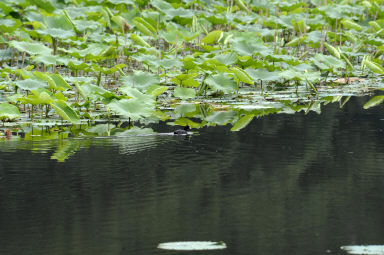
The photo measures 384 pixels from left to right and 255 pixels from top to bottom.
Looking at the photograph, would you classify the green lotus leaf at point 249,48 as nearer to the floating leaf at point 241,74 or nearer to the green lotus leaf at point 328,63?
the green lotus leaf at point 328,63

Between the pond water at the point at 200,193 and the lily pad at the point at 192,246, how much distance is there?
4 centimetres

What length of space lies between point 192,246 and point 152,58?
4.30 metres

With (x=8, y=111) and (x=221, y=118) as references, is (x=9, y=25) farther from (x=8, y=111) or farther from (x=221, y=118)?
(x=221, y=118)

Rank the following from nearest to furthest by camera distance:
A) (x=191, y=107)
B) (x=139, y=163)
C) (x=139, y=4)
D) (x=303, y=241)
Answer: (x=303, y=241) → (x=139, y=163) → (x=191, y=107) → (x=139, y=4)

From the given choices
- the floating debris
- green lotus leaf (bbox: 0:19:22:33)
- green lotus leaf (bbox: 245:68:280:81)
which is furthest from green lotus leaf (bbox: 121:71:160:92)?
the floating debris

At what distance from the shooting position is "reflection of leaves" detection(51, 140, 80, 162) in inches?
154

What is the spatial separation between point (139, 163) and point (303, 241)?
4.77 ft

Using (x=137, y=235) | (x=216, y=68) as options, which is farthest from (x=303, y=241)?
(x=216, y=68)

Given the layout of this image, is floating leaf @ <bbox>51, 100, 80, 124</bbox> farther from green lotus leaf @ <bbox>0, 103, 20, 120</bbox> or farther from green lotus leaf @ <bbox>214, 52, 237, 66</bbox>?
green lotus leaf @ <bbox>214, 52, 237, 66</bbox>

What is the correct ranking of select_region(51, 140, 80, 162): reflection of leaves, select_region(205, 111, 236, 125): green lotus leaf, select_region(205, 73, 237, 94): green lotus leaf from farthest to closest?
select_region(205, 73, 237, 94): green lotus leaf → select_region(205, 111, 236, 125): green lotus leaf → select_region(51, 140, 80, 162): reflection of leaves

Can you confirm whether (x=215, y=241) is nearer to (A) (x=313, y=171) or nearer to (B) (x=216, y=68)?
(A) (x=313, y=171)

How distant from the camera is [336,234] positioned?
2529 millimetres

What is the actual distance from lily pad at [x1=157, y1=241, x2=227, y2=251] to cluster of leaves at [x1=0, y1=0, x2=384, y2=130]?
2.36 meters

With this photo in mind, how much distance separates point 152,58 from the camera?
6574 millimetres
